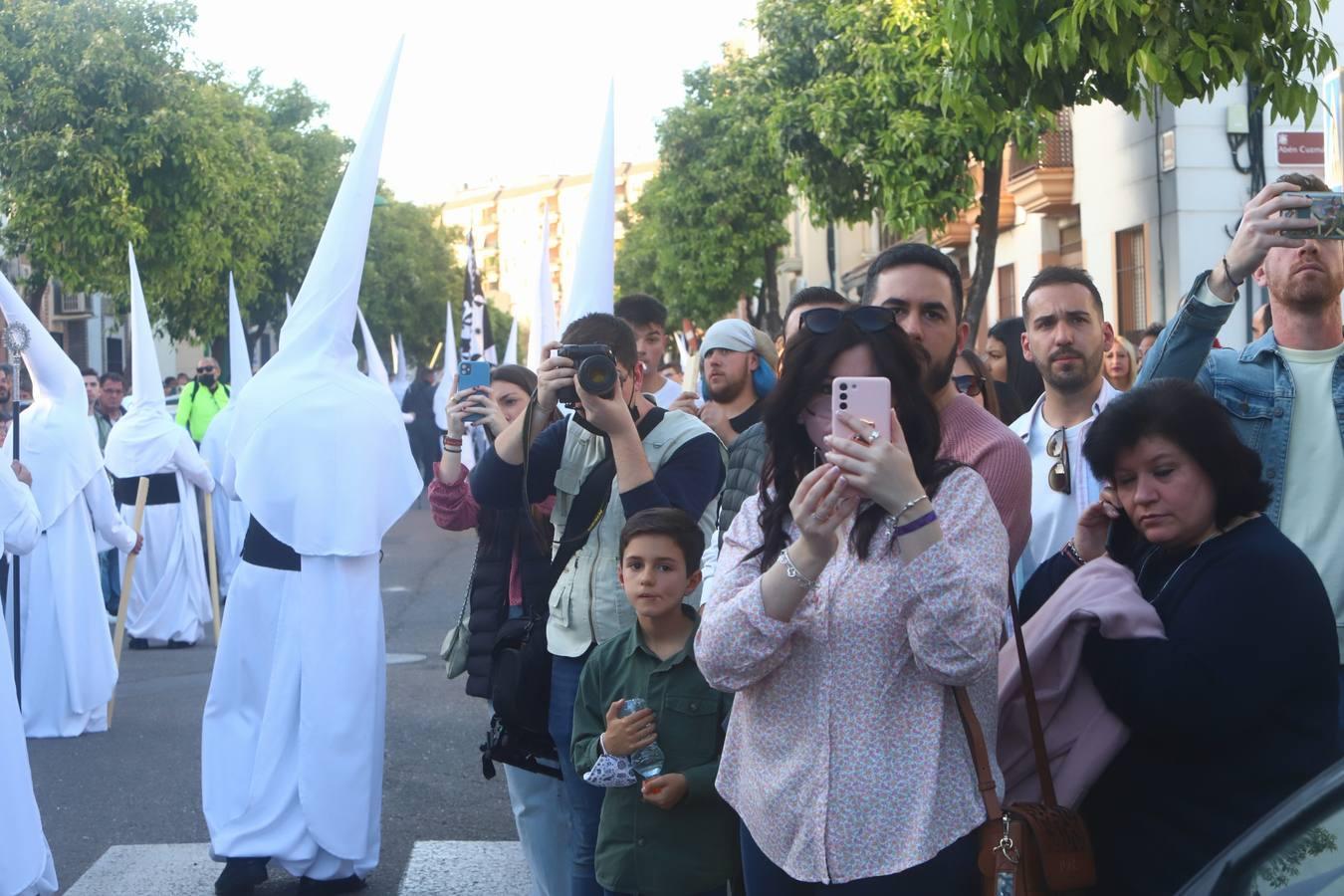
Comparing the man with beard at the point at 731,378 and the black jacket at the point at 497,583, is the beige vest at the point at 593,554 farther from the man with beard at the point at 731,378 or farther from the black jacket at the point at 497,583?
the man with beard at the point at 731,378

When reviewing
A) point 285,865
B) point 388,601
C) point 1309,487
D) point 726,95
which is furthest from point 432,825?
point 726,95

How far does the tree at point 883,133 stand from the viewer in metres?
19.0

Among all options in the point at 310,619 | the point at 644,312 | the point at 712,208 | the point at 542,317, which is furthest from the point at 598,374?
the point at 712,208

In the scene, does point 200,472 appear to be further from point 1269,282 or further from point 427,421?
point 427,421

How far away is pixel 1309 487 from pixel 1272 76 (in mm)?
3923

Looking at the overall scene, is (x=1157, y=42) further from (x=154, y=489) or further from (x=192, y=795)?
(x=154, y=489)

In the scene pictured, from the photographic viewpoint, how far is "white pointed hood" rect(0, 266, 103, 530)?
957cm

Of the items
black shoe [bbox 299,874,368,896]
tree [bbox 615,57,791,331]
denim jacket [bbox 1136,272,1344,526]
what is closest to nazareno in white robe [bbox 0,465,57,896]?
black shoe [bbox 299,874,368,896]

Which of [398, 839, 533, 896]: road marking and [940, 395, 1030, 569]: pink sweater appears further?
[398, 839, 533, 896]: road marking

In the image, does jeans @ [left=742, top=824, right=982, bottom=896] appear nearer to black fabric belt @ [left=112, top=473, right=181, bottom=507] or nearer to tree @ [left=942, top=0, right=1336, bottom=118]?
tree @ [left=942, top=0, right=1336, bottom=118]

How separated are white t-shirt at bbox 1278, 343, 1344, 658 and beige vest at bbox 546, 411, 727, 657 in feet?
5.28

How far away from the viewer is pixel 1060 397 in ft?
16.1

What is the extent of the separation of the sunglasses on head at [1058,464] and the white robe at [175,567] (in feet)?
30.4

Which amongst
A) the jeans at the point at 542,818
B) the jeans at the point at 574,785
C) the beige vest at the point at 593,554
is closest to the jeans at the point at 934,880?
the jeans at the point at 574,785
